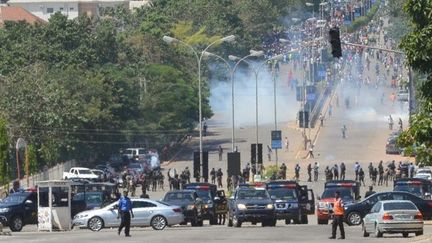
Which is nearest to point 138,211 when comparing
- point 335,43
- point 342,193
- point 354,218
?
point 354,218

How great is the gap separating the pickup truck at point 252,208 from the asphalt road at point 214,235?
41 cm

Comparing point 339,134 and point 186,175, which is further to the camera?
point 339,134

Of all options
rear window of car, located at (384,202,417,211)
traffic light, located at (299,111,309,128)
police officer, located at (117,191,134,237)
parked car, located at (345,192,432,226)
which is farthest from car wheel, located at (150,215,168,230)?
traffic light, located at (299,111,309,128)

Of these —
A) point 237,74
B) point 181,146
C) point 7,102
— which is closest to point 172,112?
point 181,146

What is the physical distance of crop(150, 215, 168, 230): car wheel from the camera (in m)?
69.2

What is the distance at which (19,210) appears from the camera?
74.0 metres

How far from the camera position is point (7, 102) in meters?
115

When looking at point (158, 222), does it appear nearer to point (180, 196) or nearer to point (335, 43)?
point (180, 196)

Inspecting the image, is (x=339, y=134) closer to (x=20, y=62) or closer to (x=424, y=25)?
(x=20, y=62)

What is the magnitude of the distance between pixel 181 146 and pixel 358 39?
59.1 metres

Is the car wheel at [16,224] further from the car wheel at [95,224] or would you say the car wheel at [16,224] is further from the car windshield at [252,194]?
the car windshield at [252,194]

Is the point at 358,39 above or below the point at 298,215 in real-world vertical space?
above

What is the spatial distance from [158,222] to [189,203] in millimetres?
3752

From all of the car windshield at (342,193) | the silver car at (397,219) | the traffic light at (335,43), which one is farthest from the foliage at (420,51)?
the car windshield at (342,193)
